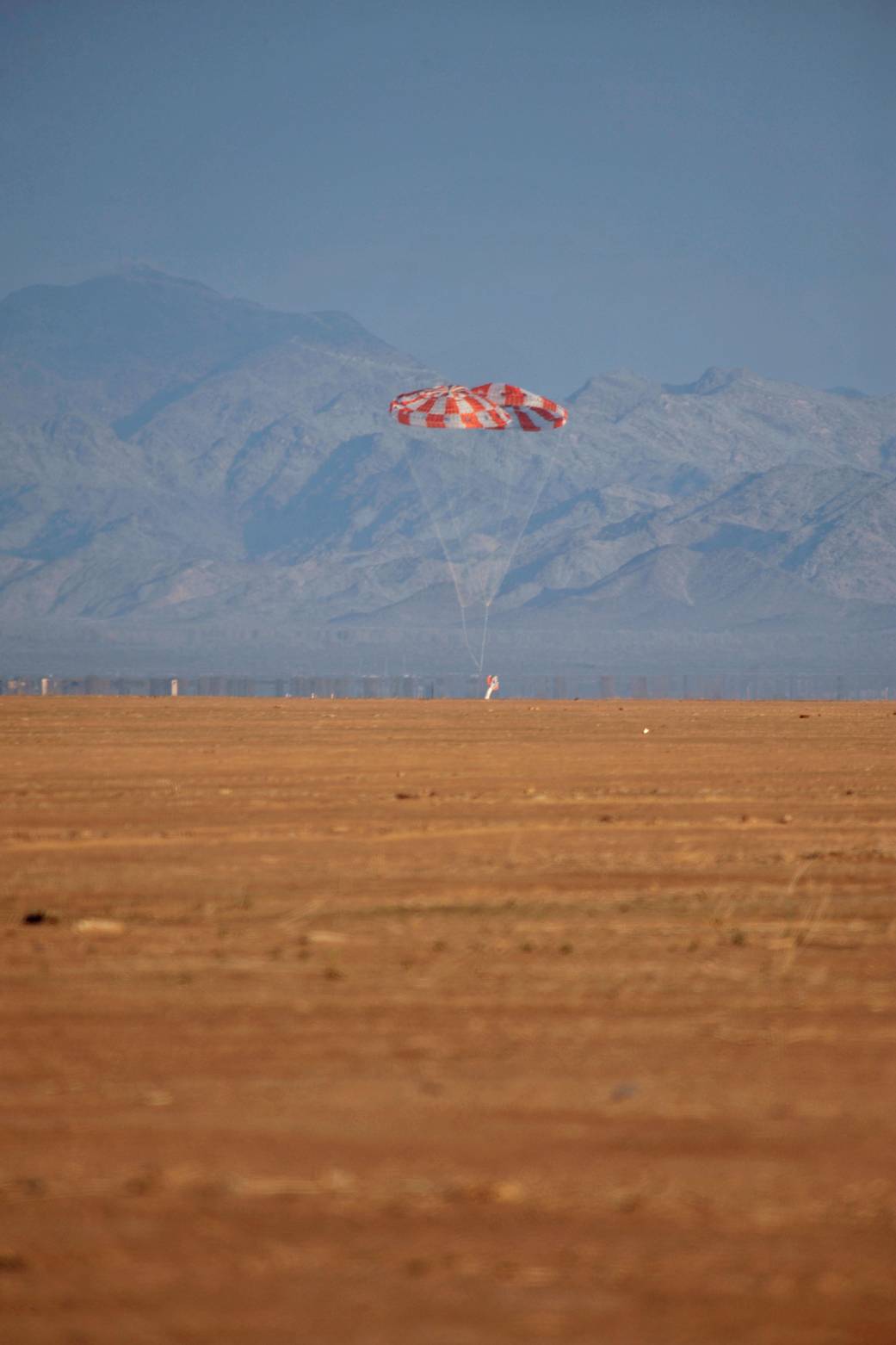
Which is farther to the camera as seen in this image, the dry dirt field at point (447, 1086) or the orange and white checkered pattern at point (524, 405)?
the orange and white checkered pattern at point (524, 405)

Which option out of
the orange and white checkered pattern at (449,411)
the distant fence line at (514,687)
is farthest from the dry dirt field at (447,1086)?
the distant fence line at (514,687)

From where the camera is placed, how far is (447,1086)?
7.01 metres

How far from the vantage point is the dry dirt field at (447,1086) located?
194 inches

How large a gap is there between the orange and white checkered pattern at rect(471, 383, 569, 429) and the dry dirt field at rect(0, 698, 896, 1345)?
39960mm

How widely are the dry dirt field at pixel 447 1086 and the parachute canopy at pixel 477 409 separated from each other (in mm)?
36799

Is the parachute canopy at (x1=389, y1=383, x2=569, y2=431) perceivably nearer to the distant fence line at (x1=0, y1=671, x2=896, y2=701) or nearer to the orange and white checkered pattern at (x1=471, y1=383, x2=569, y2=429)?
the orange and white checkered pattern at (x1=471, y1=383, x2=569, y2=429)

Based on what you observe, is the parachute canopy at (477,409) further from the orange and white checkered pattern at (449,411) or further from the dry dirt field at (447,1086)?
the dry dirt field at (447,1086)

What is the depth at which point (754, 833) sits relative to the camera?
16.2 meters

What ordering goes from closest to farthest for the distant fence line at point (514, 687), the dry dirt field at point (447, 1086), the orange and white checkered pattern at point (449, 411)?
the dry dirt field at point (447, 1086) → the orange and white checkered pattern at point (449, 411) → the distant fence line at point (514, 687)

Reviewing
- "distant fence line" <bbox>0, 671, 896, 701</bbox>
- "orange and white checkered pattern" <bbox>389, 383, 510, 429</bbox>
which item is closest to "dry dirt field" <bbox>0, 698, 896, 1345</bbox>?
"orange and white checkered pattern" <bbox>389, 383, 510, 429</bbox>

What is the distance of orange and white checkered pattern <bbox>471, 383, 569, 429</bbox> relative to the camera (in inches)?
2190

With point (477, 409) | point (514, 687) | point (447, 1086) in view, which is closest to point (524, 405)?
point (477, 409)

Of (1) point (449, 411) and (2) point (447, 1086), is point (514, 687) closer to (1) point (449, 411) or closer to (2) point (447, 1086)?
(1) point (449, 411)

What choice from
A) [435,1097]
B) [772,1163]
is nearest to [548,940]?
[435,1097]
